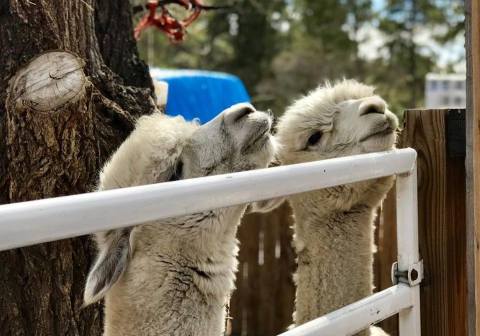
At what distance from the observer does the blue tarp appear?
250 inches

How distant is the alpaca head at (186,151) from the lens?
233cm

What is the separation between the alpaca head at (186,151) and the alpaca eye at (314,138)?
0.81m

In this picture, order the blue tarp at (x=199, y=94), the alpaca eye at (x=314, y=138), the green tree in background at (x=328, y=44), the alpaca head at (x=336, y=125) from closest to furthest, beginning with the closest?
the alpaca head at (x=336, y=125) < the alpaca eye at (x=314, y=138) < the blue tarp at (x=199, y=94) < the green tree in background at (x=328, y=44)

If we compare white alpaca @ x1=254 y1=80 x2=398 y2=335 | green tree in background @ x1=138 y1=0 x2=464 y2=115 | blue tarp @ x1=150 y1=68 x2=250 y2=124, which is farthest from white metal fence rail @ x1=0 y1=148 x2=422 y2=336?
green tree in background @ x1=138 y1=0 x2=464 y2=115

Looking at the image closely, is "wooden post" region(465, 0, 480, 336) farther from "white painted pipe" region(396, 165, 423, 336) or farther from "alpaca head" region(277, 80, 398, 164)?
"alpaca head" region(277, 80, 398, 164)

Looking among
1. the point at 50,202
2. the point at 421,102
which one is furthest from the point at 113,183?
the point at 421,102

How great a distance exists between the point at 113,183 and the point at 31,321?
0.69 m

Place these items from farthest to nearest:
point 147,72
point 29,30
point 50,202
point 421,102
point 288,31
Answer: point 288,31
point 421,102
point 147,72
point 29,30
point 50,202

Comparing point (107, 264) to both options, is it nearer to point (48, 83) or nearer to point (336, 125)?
point (48, 83)

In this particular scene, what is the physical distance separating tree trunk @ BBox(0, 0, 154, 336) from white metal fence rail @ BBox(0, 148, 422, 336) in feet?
3.02

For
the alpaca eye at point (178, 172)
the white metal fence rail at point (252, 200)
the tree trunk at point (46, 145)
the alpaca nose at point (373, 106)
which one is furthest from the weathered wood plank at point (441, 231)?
the tree trunk at point (46, 145)

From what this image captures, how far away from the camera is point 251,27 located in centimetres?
2614

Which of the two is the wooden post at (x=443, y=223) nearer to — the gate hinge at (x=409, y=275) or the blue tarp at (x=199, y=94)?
the gate hinge at (x=409, y=275)

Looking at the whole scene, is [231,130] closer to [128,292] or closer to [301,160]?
[128,292]
